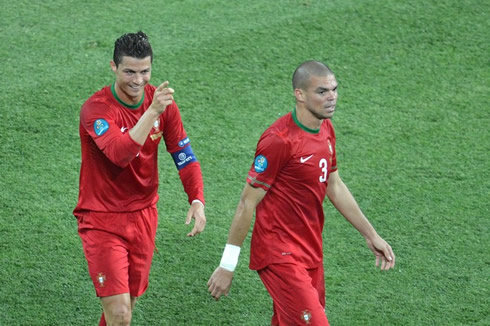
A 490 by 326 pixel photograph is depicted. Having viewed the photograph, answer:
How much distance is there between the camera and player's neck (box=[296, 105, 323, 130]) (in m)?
5.25

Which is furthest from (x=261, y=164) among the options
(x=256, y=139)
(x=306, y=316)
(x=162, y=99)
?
(x=256, y=139)

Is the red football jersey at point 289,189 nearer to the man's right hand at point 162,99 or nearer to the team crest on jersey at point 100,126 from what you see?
the man's right hand at point 162,99

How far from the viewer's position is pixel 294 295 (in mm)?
5090

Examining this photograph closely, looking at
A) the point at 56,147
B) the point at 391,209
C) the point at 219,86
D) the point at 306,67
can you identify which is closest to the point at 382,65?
the point at 219,86

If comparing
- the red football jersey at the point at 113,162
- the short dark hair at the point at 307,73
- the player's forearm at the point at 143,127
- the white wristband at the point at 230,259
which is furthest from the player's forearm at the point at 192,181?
the short dark hair at the point at 307,73

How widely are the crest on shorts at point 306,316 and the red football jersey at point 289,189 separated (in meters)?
0.31

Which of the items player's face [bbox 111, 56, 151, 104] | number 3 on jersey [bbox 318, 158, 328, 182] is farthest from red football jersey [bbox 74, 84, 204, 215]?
number 3 on jersey [bbox 318, 158, 328, 182]

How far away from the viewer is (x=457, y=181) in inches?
308

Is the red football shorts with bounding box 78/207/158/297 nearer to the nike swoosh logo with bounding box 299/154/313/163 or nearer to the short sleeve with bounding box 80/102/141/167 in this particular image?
the short sleeve with bounding box 80/102/141/167

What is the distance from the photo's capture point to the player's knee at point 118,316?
524 centimetres

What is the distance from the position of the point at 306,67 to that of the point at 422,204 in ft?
8.79

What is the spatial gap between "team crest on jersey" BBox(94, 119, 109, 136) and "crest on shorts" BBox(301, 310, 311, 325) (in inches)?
59.7

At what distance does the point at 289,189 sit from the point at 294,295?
1.98ft

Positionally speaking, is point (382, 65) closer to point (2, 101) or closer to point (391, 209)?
point (391, 209)
